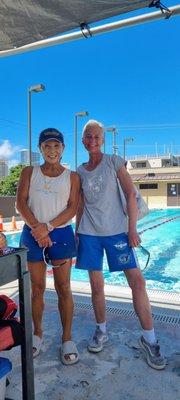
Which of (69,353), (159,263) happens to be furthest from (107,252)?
(159,263)

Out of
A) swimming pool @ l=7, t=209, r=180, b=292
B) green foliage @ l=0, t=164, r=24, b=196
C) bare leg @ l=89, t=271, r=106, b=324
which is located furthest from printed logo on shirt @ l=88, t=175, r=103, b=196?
green foliage @ l=0, t=164, r=24, b=196

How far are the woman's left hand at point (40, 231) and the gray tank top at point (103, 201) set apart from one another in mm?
416

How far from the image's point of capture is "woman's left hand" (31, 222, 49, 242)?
2434 mm

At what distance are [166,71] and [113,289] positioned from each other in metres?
35.7

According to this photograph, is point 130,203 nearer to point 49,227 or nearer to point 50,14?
point 49,227

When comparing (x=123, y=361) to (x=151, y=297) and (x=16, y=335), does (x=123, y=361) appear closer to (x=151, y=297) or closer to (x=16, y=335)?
(x=16, y=335)

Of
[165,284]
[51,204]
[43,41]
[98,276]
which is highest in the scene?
[43,41]

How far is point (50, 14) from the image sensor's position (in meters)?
2.53

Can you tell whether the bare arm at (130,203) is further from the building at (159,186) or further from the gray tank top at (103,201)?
the building at (159,186)

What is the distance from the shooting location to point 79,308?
11.5 ft

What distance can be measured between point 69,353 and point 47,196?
1.14 metres

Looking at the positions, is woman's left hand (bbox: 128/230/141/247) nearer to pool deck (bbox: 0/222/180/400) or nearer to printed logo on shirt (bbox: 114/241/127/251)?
printed logo on shirt (bbox: 114/241/127/251)

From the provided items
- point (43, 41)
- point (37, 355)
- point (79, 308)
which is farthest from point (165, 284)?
point (43, 41)

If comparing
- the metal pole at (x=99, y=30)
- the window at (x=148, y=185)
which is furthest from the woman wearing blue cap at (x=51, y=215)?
the window at (x=148, y=185)
